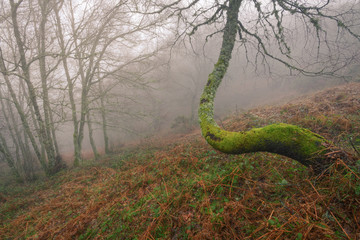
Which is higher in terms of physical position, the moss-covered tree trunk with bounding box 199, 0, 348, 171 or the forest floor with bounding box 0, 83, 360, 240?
the moss-covered tree trunk with bounding box 199, 0, 348, 171

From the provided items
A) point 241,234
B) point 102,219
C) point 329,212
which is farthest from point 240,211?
point 102,219

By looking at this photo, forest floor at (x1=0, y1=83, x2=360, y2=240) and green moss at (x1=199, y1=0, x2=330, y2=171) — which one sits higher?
green moss at (x1=199, y1=0, x2=330, y2=171)

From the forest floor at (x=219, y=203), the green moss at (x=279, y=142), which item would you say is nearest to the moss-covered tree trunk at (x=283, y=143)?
the green moss at (x=279, y=142)

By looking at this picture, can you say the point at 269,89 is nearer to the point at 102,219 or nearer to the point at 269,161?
the point at 269,161

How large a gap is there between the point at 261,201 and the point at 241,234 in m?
0.50

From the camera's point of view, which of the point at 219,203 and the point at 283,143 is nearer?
the point at 283,143

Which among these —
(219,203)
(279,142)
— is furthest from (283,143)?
(219,203)

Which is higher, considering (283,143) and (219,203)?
(283,143)

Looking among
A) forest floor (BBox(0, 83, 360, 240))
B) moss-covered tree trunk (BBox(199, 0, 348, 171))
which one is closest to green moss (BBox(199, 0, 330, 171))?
moss-covered tree trunk (BBox(199, 0, 348, 171))

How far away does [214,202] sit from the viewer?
218cm

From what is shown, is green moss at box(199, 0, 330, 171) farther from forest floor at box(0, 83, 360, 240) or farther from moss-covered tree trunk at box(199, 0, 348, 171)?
forest floor at box(0, 83, 360, 240)

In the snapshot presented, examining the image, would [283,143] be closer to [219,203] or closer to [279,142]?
[279,142]

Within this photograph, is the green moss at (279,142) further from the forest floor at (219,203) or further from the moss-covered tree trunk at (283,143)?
the forest floor at (219,203)

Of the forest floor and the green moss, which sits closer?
the forest floor
